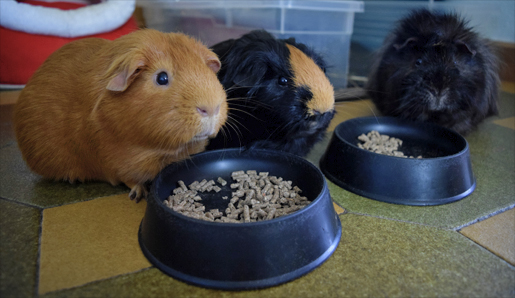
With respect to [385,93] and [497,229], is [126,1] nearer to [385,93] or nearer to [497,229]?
[385,93]

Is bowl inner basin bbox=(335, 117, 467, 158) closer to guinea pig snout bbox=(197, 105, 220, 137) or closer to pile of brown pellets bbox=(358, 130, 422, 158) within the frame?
pile of brown pellets bbox=(358, 130, 422, 158)

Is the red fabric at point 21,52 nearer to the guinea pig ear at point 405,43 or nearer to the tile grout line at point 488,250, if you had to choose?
the guinea pig ear at point 405,43

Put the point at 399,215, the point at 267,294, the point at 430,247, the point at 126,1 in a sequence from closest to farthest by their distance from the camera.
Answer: the point at 267,294 → the point at 430,247 → the point at 399,215 → the point at 126,1

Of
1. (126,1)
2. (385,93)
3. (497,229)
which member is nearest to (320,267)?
(497,229)

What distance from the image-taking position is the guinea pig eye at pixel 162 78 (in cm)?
93

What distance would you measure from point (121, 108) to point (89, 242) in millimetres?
370

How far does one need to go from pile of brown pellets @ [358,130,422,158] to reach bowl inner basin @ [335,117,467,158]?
26 millimetres

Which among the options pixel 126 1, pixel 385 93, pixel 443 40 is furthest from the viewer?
pixel 126 1

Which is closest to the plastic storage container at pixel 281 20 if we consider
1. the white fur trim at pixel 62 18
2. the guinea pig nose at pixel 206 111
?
the white fur trim at pixel 62 18

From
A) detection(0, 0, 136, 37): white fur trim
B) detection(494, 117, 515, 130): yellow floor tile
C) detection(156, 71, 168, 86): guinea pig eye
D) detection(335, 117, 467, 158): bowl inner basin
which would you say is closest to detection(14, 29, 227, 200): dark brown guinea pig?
detection(156, 71, 168, 86): guinea pig eye

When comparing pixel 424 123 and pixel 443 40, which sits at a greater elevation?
pixel 443 40

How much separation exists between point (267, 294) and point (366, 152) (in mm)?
630

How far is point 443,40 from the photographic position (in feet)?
5.13

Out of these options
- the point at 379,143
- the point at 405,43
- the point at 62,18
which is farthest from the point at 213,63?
the point at 62,18
